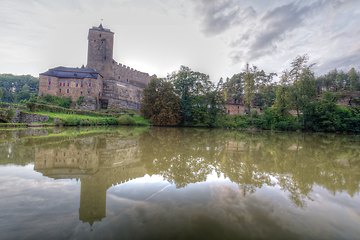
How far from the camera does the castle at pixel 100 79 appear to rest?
126ft

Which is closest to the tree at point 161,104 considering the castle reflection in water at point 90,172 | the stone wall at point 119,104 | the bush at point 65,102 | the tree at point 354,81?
the stone wall at point 119,104

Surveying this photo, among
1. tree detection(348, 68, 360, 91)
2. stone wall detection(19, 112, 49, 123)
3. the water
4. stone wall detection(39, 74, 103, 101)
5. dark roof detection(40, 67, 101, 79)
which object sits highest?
tree detection(348, 68, 360, 91)

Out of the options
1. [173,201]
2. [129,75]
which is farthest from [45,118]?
[129,75]

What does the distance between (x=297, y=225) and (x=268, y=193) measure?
938mm

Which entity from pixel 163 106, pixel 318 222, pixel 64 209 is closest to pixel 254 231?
pixel 318 222

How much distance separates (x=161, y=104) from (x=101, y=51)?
105ft

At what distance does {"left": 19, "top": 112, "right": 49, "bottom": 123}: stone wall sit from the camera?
68.0 ft

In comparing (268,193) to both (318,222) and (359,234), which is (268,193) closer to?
(318,222)

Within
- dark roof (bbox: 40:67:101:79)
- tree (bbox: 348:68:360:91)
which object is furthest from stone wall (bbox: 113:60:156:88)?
tree (bbox: 348:68:360:91)

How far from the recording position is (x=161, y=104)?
92.7 ft

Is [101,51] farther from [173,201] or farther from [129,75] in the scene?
[173,201]

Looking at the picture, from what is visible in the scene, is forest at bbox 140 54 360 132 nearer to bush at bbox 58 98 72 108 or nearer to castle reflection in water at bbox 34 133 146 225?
bush at bbox 58 98 72 108

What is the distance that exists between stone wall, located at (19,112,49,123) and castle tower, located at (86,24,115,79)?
2834cm

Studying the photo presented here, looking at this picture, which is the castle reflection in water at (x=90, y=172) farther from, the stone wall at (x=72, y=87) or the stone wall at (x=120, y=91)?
the stone wall at (x=120, y=91)
